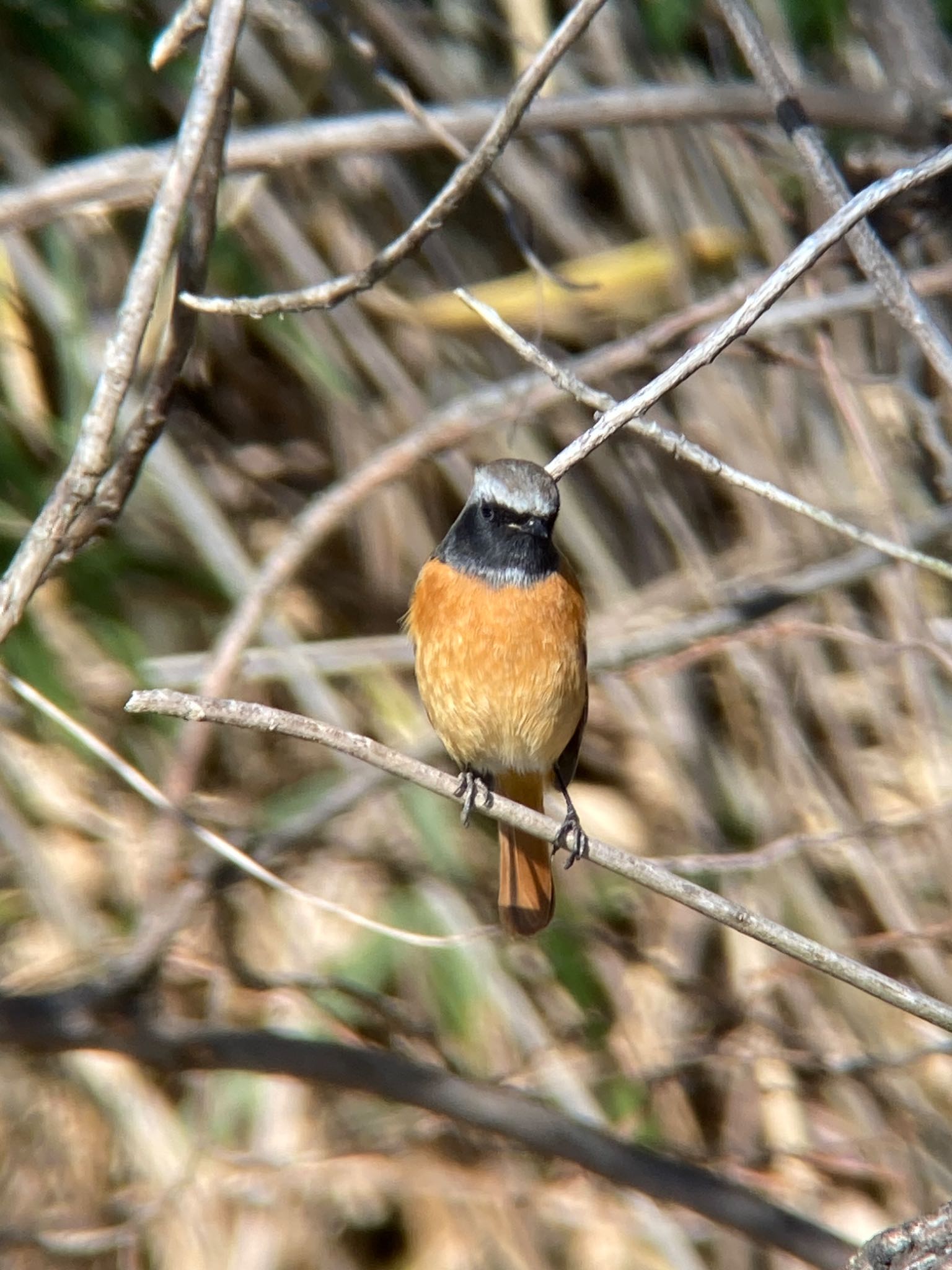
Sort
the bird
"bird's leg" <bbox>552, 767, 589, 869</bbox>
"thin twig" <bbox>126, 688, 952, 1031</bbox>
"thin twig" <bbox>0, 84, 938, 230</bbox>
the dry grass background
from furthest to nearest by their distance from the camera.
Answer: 1. the dry grass background
2. "thin twig" <bbox>0, 84, 938, 230</bbox>
3. the bird
4. "bird's leg" <bbox>552, 767, 589, 869</bbox>
5. "thin twig" <bbox>126, 688, 952, 1031</bbox>

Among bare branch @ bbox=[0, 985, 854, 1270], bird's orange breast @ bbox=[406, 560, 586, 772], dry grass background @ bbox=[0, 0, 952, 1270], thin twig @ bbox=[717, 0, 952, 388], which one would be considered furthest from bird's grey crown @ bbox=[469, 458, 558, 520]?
bare branch @ bbox=[0, 985, 854, 1270]

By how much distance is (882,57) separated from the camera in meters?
4.20

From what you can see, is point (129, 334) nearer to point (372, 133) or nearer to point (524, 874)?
point (372, 133)

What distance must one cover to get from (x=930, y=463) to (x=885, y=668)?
720 millimetres

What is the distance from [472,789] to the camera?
328cm

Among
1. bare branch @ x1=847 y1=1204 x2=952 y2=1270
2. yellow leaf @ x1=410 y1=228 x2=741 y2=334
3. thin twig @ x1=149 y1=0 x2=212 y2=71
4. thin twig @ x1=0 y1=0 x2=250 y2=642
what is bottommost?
bare branch @ x1=847 y1=1204 x2=952 y2=1270

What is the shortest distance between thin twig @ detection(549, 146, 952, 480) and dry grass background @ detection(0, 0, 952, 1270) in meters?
1.56

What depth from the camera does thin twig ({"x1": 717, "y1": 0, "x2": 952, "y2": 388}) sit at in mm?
2633

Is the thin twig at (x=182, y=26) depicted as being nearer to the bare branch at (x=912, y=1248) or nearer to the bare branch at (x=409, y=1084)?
the bare branch at (x=409, y=1084)

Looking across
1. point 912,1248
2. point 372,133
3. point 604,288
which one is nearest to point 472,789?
point 912,1248

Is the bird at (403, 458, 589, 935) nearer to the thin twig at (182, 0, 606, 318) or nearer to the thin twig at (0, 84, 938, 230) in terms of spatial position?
the thin twig at (182, 0, 606, 318)

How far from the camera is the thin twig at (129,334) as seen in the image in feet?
8.40

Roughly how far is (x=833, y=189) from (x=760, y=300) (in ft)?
1.75

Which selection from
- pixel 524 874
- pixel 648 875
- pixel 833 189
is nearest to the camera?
pixel 648 875
